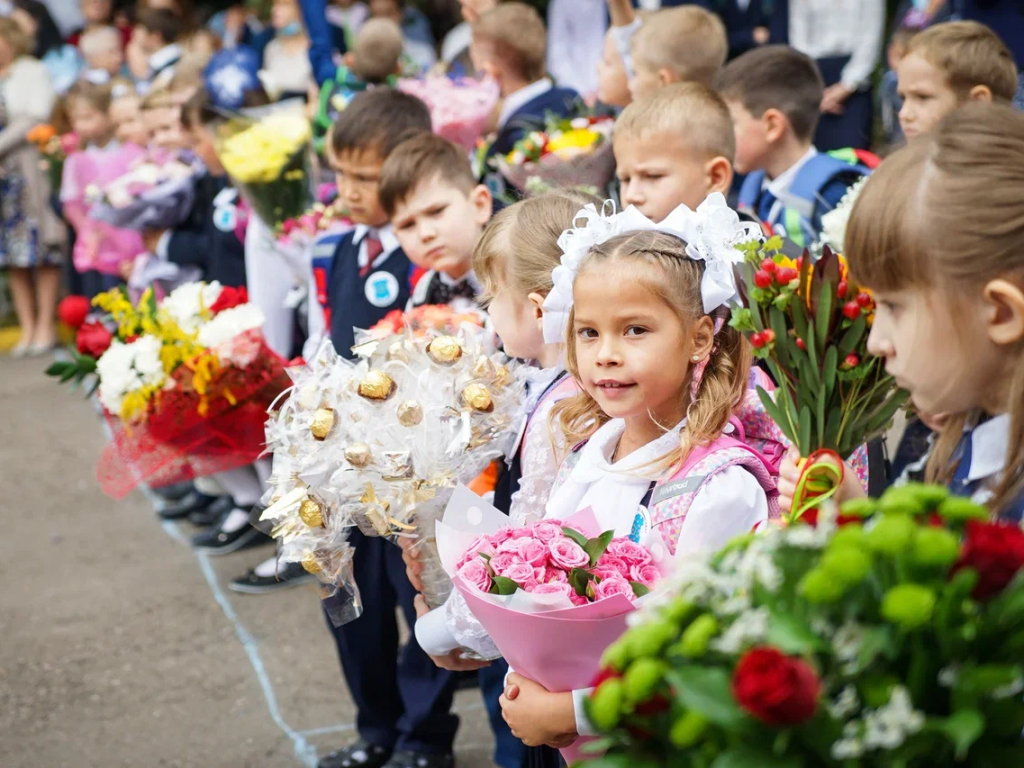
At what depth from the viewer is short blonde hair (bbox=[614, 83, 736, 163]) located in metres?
3.64

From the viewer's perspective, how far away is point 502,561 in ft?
6.86

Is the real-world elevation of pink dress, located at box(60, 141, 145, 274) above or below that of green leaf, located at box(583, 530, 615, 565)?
below

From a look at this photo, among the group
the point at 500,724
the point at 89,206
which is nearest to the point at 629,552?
the point at 500,724

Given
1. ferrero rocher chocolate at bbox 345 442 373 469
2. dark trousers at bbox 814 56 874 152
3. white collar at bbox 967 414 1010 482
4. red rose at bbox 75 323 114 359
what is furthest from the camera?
dark trousers at bbox 814 56 874 152

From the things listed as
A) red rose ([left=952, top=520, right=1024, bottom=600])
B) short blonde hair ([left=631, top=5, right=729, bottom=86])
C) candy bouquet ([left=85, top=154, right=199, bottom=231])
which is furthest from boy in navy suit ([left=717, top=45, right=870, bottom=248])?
candy bouquet ([left=85, top=154, right=199, bottom=231])

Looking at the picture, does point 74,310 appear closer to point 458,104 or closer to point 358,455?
point 458,104

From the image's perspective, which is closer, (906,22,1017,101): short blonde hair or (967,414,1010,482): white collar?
(967,414,1010,482): white collar

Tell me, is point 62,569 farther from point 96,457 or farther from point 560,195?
point 560,195

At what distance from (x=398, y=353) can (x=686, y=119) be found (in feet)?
4.63

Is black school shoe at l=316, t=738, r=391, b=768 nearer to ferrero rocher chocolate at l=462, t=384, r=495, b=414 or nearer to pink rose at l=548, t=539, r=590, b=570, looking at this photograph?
ferrero rocher chocolate at l=462, t=384, r=495, b=414

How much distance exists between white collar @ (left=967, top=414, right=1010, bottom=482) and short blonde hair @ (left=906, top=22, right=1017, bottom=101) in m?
2.80

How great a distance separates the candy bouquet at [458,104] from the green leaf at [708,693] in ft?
15.5

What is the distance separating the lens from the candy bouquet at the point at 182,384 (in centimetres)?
450

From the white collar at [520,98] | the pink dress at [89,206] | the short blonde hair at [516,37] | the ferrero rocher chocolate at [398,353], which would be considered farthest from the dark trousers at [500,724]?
the pink dress at [89,206]
